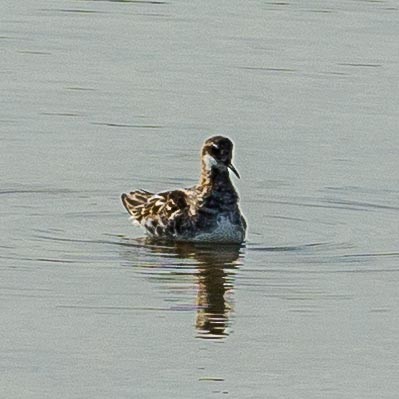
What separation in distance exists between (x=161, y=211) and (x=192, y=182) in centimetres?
225

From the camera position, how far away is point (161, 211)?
17203 mm

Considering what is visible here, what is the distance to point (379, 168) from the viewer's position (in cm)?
1944

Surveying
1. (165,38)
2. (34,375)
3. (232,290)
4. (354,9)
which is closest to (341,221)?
(232,290)

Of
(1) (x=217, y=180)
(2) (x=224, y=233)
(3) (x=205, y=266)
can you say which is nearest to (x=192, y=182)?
(1) (x=217, y=180)

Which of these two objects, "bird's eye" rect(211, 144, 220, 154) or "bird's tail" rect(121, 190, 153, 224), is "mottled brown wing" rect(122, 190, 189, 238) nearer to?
"bird's tail" rect(121, 190, 153, 224)

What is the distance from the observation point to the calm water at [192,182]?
41.3 ft

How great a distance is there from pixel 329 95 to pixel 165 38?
12.4ft

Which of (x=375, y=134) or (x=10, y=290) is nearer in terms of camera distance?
(x=10, y=290)

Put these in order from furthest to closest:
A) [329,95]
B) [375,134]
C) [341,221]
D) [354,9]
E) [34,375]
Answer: [354,9], [329,95], [375,134], [341,221], [34,375]

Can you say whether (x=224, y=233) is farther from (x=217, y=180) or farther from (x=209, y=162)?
(x=209, y=162)

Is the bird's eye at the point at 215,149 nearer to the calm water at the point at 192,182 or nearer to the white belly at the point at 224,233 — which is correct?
the white belly at the point at 224,233

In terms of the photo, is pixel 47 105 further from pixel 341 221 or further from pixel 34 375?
pixel 34 375

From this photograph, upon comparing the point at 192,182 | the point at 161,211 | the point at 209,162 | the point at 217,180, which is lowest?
the point at 192,182

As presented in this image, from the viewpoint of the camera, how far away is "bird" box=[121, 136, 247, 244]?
1698 centimetres
